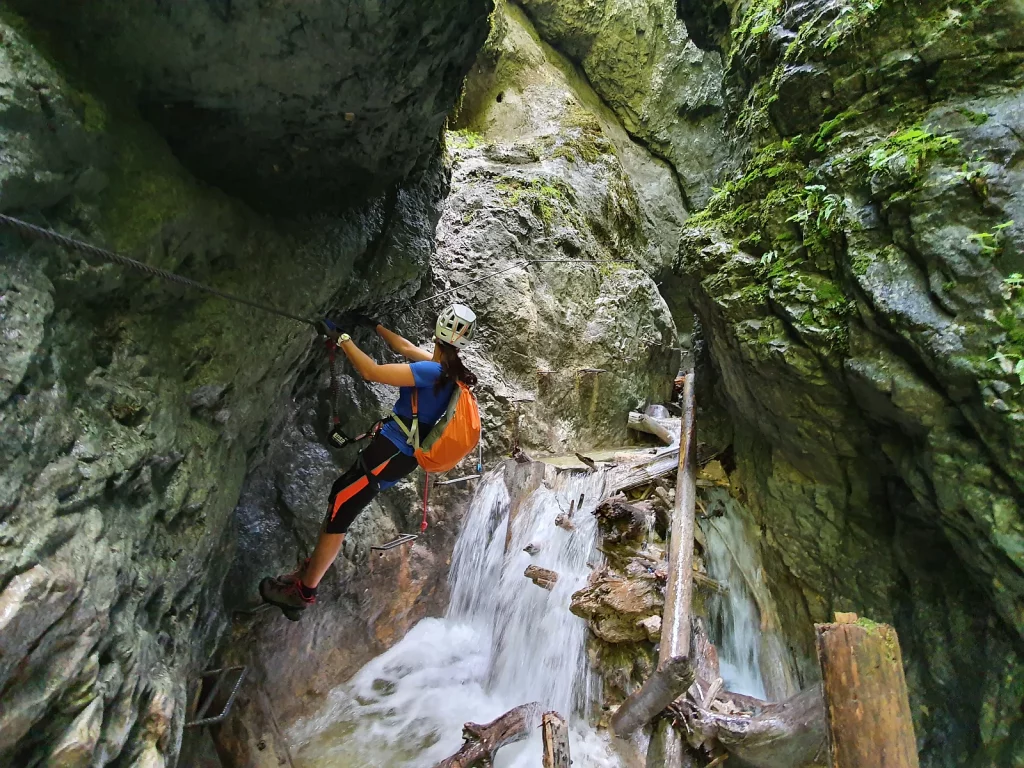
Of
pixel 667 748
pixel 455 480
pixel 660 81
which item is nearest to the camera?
pixel 667 748

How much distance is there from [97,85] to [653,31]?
1816 cm

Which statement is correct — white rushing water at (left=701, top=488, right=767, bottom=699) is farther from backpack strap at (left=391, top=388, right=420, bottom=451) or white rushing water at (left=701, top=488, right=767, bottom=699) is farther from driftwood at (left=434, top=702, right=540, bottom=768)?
backpack strap at (left=391, top=388, right=420, bottom=451)

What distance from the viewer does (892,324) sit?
12.5 feet

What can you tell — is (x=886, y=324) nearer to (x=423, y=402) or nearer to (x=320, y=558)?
(x=423, y=402)

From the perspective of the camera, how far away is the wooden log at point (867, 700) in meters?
2.22

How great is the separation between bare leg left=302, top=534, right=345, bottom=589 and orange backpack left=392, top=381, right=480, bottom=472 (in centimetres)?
116

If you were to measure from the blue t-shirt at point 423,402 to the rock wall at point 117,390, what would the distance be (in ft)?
3.56

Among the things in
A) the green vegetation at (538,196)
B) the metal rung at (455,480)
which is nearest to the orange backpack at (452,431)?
the metal rung at (455,480)

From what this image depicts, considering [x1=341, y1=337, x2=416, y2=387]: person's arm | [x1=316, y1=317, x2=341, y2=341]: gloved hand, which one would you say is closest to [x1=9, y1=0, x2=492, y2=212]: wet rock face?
[x1=316, y1=317, x2=341, y2=341]: gloved hand

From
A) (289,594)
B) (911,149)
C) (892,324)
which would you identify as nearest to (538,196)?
(911,149)

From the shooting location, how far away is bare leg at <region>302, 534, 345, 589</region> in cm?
467


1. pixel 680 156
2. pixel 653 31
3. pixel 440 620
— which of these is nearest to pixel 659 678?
pixel 440 620

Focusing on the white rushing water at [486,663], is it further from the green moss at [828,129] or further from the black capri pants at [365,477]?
the green moss at [828,129]

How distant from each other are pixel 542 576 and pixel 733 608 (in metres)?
2.14
